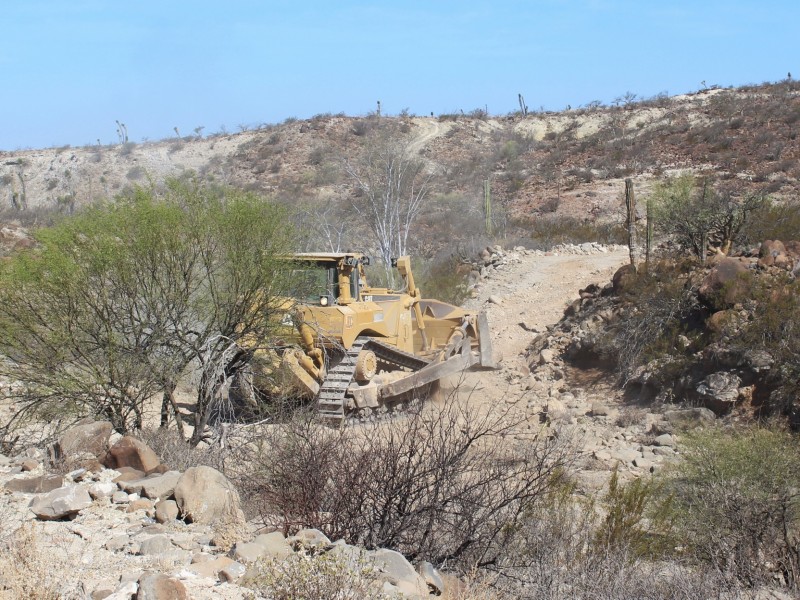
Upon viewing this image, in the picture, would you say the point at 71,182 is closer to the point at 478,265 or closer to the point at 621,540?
the point at 478,265

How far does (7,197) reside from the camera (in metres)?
49.8

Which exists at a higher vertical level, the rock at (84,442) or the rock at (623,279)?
the rock at (623,279)

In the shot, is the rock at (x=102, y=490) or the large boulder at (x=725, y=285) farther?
the large boulder at (x=725, y=285)

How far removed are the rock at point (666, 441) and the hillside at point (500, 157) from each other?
2091cm

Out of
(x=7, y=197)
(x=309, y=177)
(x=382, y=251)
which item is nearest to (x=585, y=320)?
(x=382, y=251)

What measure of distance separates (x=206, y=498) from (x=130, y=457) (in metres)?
1.63

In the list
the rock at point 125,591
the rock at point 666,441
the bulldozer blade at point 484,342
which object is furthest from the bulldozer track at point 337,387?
the rock at point 125,591

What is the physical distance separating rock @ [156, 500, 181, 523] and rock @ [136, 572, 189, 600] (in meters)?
1.82

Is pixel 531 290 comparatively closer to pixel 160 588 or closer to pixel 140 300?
pixel 140 300

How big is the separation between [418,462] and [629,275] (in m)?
12.9

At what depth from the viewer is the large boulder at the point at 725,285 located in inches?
603

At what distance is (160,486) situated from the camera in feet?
23.9

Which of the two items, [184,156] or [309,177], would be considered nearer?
[309,177]

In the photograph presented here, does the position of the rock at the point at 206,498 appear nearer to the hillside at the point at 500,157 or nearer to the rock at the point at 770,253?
the rock at the point at 770,253
